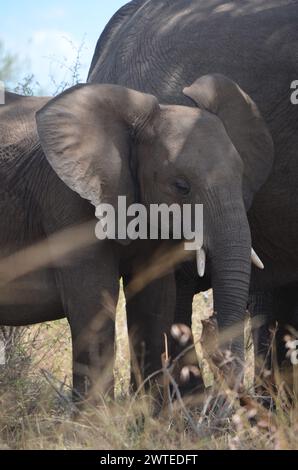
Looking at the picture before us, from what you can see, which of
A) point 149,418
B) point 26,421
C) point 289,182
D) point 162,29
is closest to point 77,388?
point 26,421

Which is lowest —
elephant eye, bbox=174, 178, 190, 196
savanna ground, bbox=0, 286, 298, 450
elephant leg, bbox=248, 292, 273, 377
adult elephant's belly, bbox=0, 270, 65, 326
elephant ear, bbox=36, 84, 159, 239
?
savanna ground, bbox=0, 286, 298, 450

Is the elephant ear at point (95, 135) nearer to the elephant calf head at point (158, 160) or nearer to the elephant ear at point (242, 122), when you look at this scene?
the elephant calf head at point (158, 160)

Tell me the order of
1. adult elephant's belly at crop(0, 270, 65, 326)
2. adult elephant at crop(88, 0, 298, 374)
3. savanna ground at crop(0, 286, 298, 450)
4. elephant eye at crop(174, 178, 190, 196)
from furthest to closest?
adult elephant at crop(88, 0, 298, 374) → adult elephant's belly at crop(0, 270, 65, 326) → elephant eye at crop(174, 178, 190, 196) → savanna ground at crop(0, 286, 298, 450)

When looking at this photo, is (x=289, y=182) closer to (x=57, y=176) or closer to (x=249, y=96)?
(x=249, y=96)

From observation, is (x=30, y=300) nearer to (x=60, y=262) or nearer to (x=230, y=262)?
(x=60, y=262)

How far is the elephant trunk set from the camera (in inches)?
215

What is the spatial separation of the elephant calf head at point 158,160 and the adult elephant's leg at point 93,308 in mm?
267

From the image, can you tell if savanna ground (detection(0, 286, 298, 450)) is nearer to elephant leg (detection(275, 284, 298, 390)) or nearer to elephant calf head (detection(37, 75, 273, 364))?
elephant calf head (detection(37, 75, 273, 364))

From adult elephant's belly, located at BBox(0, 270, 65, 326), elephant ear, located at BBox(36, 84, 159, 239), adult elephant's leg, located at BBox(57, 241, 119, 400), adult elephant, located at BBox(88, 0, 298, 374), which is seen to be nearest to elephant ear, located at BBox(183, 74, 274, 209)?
adult elephant, located at BBox(88, 0, 298, 374)

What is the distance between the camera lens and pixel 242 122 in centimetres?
615

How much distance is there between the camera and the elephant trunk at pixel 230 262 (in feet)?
17.9

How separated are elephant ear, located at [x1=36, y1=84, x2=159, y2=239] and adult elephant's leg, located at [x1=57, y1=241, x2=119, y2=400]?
257 mm

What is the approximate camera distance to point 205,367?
802 centimetres

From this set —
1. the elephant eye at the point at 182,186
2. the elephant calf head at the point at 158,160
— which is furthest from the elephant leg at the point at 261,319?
the elephant eye at the point at 182,186
